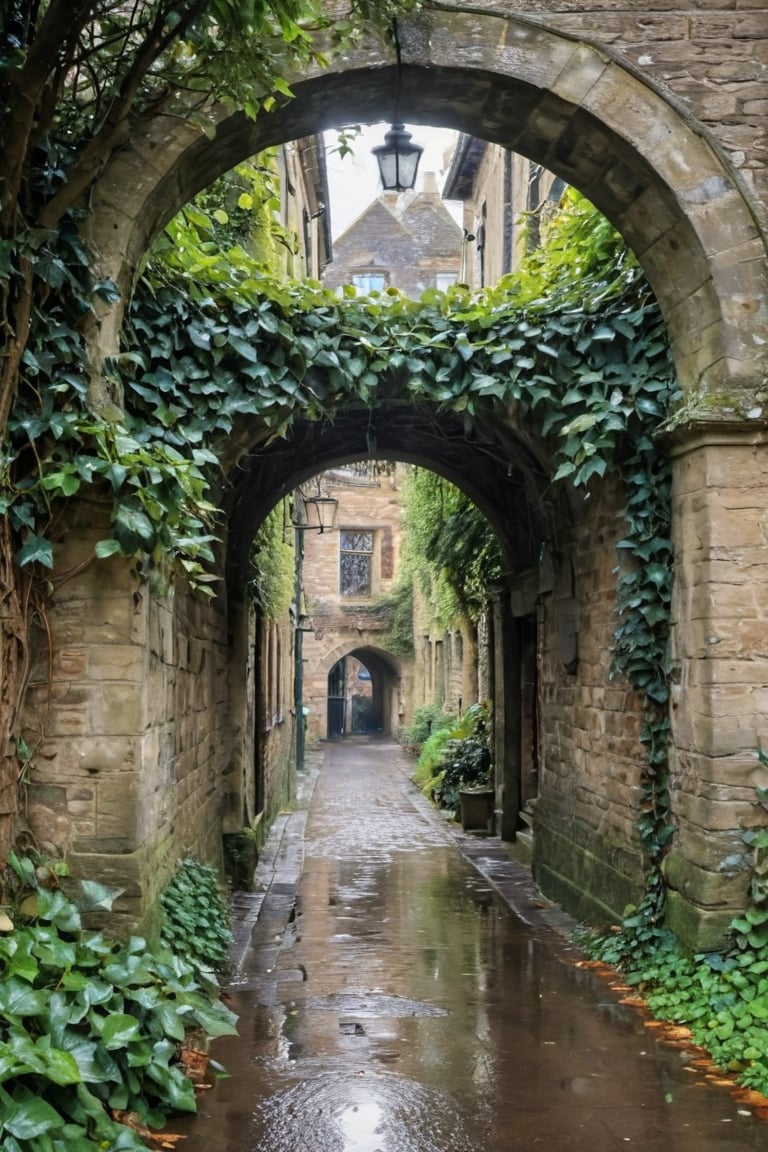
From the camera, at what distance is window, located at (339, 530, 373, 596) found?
31938 mm

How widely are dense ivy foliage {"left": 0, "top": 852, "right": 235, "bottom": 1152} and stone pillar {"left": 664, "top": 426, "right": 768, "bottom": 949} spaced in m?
2.64

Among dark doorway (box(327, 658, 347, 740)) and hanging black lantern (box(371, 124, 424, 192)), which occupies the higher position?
hanging black lantern (box(371, 124, 424, 192))

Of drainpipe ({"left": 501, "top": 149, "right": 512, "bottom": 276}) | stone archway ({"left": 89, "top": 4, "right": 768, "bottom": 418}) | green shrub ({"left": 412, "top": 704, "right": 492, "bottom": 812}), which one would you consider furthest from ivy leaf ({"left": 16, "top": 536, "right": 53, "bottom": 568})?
drainpipe ({"left": 501, "top": 149, "right": 512, "bottom": 276})

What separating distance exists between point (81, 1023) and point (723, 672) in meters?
3.61

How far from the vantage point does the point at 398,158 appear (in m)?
6.84

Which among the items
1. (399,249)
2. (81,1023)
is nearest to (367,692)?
(399,249)

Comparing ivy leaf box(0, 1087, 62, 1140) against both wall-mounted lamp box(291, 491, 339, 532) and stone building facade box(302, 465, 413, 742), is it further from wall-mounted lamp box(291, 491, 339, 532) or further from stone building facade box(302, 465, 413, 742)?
stone building facade box(302, 465, 413, 742)

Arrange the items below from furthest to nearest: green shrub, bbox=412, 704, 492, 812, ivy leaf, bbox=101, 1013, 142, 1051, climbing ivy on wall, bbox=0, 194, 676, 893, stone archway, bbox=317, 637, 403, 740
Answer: stone archway, bbox=317, 637, 403, 740 → green shrub, bbox=412, 704, 492, 812 → climbing ivy on wall, bbox=0, 194, 676, 893 → ivy leaf, bbox=101, 1013, 142, 1051

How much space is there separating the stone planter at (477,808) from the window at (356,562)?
18.8 m

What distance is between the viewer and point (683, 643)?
6094mm

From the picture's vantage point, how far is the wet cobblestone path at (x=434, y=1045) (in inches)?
162

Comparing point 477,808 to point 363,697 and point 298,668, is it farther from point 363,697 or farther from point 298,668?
point 363,697

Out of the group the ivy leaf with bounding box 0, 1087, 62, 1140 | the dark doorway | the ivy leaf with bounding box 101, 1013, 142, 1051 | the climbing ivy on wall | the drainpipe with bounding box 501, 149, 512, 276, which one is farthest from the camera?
the dark doorway

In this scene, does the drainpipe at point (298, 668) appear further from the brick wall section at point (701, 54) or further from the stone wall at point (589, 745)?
the brick wall section at point (701, 54)
